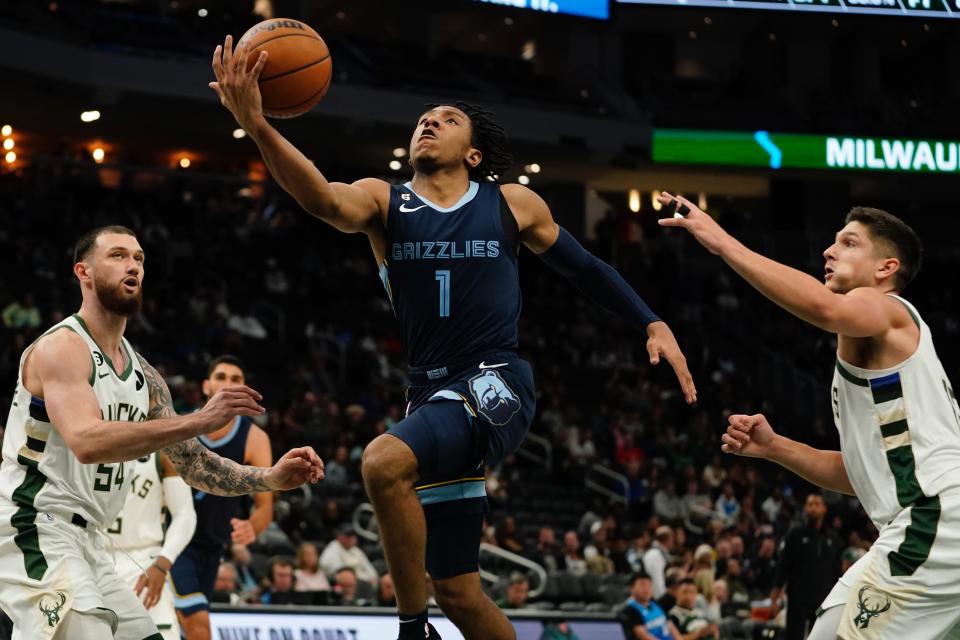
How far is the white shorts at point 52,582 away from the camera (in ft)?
16.5

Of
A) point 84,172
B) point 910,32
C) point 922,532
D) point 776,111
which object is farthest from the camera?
point 910,32

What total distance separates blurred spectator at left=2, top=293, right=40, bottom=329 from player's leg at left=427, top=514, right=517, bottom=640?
13.9 meters

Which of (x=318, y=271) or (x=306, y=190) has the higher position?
(x=318, y=271)

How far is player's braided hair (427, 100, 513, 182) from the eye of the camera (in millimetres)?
5828

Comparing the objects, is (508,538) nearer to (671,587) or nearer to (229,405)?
(671,587)

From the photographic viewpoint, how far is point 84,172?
24766mm

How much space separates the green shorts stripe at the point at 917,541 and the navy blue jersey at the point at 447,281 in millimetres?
1716

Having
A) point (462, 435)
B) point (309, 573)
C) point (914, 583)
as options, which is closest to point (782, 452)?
point (914, 583)

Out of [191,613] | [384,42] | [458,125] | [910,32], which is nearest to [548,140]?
[384,42]

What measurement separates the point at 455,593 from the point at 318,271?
2001 cm

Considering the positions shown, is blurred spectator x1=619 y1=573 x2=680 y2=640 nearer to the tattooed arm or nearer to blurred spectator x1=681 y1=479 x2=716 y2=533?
the tattooed arm

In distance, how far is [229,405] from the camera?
473 cm

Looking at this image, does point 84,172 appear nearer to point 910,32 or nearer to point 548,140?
point 548,140

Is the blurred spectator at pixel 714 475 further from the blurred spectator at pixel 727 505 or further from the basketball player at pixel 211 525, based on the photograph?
the basketball player at pixel 211 525
